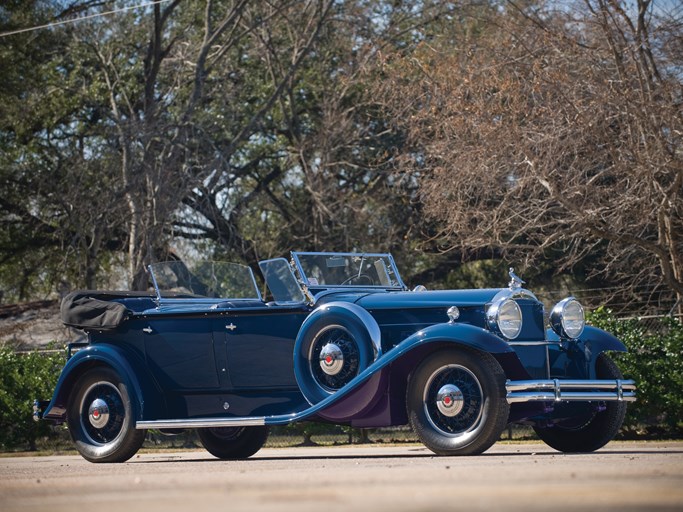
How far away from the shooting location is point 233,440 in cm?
1123

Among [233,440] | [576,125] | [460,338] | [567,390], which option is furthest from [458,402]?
[576,125]

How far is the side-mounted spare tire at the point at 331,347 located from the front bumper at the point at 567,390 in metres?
1.32

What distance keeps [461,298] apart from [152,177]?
11.9 m

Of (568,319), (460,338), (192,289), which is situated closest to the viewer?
(460,338)

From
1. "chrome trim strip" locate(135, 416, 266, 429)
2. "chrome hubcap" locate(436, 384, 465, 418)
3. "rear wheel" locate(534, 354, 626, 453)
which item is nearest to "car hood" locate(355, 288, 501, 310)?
"chrome hubcap" locate(436, 384, 465, 418)

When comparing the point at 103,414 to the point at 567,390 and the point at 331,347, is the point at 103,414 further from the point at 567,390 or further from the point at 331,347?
the point at 567,390

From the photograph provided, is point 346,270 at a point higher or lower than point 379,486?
higher

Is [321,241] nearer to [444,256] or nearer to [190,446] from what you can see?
[444,256]

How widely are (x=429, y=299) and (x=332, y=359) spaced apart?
3.25 ft

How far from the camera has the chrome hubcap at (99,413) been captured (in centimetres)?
1036

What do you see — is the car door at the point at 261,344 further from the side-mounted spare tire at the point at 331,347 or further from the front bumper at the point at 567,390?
the front bumper at the point at 567,390

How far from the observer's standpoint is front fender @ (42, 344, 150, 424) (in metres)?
10.1

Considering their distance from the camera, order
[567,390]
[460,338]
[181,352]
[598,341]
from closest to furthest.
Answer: [460,338], [567,390], [598,341], [181,352]

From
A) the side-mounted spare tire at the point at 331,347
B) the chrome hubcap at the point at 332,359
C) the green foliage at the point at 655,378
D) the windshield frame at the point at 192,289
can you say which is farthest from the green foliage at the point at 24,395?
the green foliage at the point at 655,378
